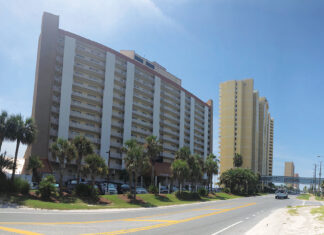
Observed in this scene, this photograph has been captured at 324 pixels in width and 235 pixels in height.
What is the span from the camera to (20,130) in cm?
3528

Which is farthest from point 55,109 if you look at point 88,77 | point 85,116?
point 88,77

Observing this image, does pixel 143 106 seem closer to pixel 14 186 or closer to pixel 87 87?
pixel 87 87

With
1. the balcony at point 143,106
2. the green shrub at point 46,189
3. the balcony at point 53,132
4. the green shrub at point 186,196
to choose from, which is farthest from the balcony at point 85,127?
the green shrub at point 46,189

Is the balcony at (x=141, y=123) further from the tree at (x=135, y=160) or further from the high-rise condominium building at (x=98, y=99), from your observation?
the tree at (x=135, y=160)

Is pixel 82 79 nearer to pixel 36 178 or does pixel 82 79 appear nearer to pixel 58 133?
pixel 58 133

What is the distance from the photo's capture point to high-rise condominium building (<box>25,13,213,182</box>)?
222 ft

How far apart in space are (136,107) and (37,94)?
30033 millimetres

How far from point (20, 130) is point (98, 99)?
141 ft

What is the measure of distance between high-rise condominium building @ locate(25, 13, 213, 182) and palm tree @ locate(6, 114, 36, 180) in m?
20.9

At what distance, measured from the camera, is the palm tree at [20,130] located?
3491 centimetres

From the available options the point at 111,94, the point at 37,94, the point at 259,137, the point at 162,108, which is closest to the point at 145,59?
the point at 162,108

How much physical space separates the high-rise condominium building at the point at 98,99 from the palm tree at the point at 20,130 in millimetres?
20906

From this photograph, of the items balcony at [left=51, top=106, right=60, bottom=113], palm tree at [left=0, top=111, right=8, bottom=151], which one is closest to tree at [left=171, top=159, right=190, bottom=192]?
palm tree at [left=0, top=111, right=8, bottom=151]

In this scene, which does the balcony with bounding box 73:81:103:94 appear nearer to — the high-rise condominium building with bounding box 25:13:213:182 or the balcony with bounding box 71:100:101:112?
the high-rise condominium building with bounding box 25:13:213:182
